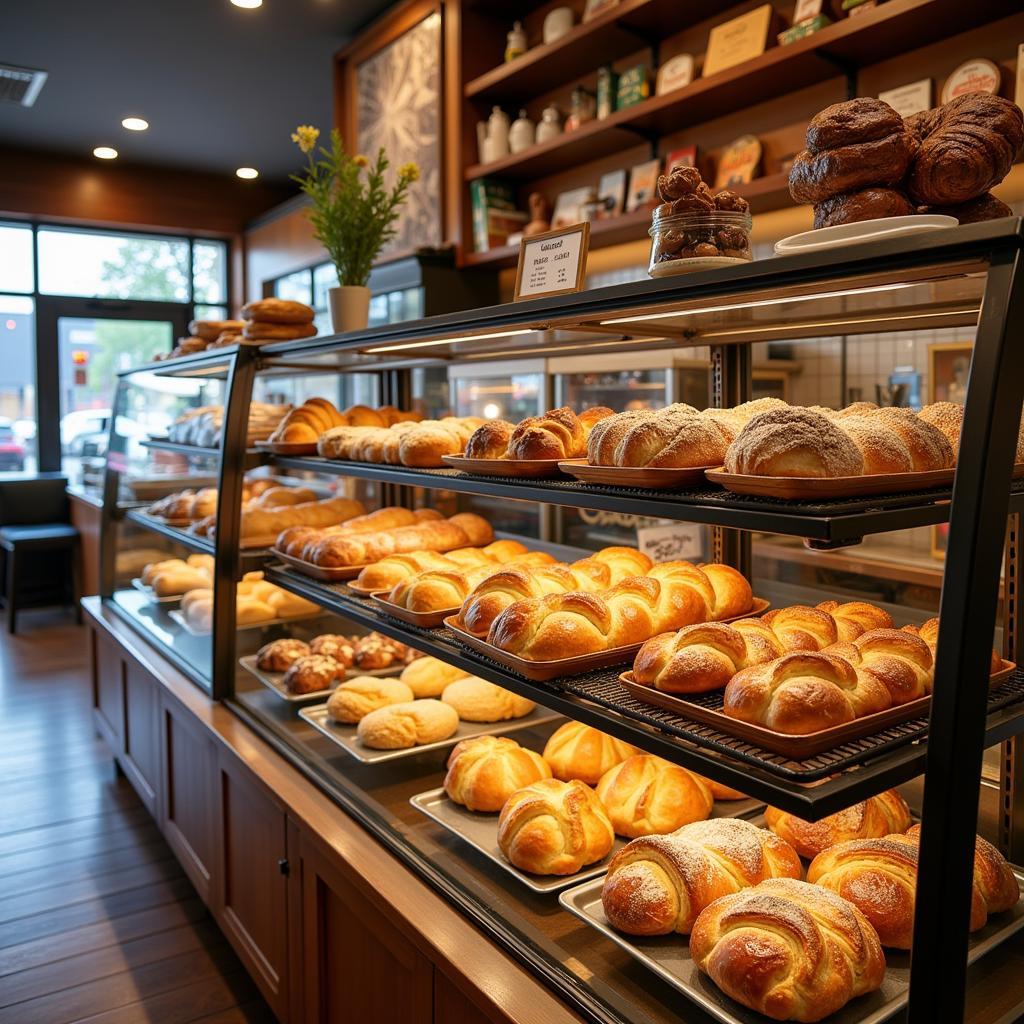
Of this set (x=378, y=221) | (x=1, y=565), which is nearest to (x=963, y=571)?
(x=378, y=221)

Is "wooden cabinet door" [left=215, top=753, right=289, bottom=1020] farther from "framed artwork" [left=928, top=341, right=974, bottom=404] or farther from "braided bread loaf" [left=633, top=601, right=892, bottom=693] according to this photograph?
"framed artwork" [left=928, top=341, right=974, bottom=404]

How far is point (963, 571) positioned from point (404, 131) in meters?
4.30

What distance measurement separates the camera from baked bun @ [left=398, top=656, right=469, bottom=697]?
233 centimetres

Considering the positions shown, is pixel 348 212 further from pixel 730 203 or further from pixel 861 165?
pixel 861 165

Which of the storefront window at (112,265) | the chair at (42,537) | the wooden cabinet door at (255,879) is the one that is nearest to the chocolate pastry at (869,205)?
the wooden cabinet door at (255,879)

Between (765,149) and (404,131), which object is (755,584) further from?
(404,131)

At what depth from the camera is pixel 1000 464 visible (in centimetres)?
88

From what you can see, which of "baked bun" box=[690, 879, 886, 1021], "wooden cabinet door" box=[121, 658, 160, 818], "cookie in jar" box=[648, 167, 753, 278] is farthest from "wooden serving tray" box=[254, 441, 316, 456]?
"baked bun" box=[690, 879, 886, 1021]

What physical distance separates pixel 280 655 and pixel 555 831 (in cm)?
134

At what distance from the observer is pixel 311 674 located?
2.44 metres

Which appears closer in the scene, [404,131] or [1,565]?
[404,131]

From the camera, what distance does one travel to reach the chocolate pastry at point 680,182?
1339 mm

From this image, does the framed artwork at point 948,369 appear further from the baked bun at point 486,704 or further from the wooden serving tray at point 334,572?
the wooden serving tray at point 334,572

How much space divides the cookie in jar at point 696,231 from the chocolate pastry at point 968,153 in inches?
9.6
